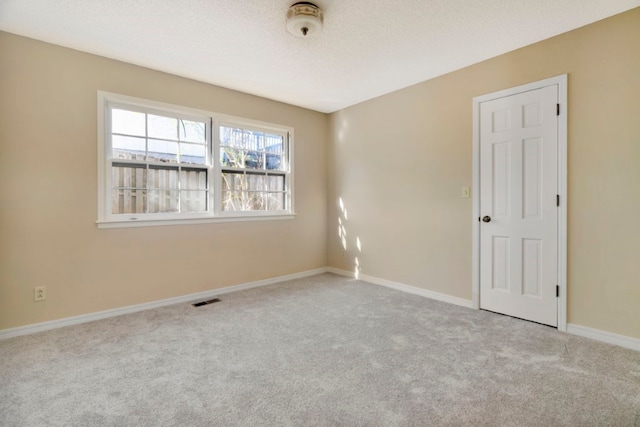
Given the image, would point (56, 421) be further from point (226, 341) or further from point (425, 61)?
point (425, 61)

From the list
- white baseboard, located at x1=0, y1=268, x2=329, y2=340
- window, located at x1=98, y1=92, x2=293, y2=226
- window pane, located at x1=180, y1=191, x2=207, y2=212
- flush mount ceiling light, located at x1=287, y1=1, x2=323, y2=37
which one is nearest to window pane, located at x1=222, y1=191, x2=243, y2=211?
window, located at x1=98, y1=92, x2=293, y2=226

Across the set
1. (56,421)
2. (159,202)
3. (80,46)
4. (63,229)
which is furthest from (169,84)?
(56,421)

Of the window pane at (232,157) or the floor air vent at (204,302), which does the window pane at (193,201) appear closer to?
the window pane at (232,157)

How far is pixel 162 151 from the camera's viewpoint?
11.2ft

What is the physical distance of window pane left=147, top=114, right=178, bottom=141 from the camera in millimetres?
3355

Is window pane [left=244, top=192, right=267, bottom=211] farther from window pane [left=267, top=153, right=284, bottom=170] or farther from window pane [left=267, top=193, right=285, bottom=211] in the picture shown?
window pane [left=267, top=153, right=284, bottom=170]

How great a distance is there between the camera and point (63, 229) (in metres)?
2.82

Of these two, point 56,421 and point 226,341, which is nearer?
point 56,421

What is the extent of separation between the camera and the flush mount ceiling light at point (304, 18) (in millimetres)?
2199

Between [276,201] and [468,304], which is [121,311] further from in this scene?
Answer: [468,304]

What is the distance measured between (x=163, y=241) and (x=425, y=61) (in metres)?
3.38

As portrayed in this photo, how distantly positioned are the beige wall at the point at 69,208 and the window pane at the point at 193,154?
1.58 feet

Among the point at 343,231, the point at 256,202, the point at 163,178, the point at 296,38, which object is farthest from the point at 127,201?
the point at 343,231

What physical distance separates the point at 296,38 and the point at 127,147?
2.06 meters
